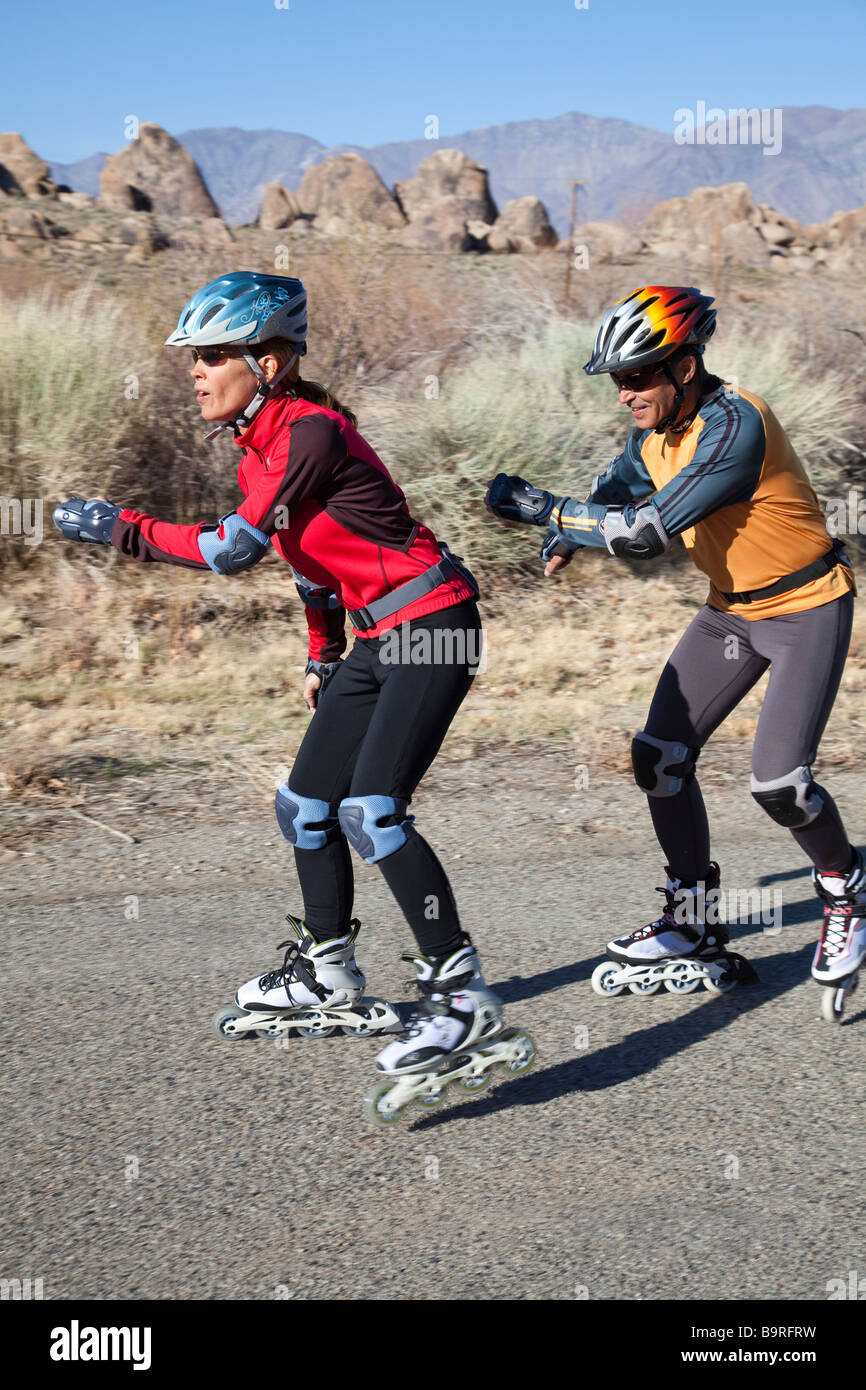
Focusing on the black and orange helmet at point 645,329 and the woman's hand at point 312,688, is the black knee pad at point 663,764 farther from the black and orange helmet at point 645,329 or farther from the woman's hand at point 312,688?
the black and orange helmet at point 645,329

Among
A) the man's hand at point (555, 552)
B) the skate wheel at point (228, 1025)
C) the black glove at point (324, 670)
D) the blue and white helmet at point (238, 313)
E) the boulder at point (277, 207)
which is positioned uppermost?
the boulder at point (277, 207)

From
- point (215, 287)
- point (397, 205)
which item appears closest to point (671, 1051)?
point (215, 287)

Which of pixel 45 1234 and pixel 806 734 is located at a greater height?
pixel 806 734

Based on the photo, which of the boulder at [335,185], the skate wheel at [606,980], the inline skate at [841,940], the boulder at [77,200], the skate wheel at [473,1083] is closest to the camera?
the skate wheel at [473,1083]

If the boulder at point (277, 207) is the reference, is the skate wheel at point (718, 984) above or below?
below

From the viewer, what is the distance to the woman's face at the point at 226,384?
324 centimetres

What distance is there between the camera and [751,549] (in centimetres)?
378

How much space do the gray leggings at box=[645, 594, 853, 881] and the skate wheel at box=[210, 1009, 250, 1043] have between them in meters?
1.44

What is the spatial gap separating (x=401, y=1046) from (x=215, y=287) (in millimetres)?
1945

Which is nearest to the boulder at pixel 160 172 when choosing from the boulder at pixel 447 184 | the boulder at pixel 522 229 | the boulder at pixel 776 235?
the boulder at pixel 447 184

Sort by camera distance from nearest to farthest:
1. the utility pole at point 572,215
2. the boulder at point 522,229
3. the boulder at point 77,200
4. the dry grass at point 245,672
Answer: the dry grass at point 245,672 < the utility pole at point 572,215 < the boulder at point 522,229 < the boulder at point 77,200

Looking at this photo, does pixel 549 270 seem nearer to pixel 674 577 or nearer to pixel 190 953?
pixel 674 577

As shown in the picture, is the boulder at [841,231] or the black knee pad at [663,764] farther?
the boulder at [841,231]

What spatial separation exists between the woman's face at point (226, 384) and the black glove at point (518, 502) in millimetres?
822
